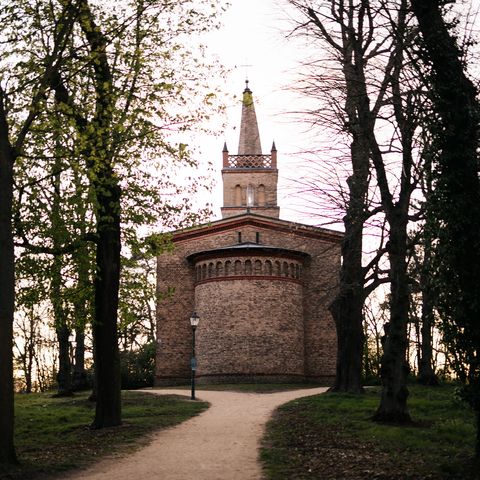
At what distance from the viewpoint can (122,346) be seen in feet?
161

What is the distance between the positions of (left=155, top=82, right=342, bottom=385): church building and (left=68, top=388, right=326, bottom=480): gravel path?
49.8 ft

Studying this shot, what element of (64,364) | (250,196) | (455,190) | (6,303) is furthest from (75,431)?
(250,196)

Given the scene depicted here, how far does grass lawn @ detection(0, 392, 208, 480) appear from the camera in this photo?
10.2 meters

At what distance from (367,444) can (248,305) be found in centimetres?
2222

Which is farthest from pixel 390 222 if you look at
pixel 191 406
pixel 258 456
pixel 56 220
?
pixel 191 406

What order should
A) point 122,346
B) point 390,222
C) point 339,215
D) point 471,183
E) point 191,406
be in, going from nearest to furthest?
point 471,183 < point 390,222 < point 339,215 < point 191,406 < point 122,346

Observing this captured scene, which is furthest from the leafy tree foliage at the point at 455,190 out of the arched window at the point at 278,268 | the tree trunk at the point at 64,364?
the arched window at the point at 278,268

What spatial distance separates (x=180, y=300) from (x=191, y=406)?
18.3 m

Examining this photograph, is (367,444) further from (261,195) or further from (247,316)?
(261,195)

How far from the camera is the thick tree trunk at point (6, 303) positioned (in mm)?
9672

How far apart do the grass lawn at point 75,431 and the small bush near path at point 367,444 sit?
2945mm

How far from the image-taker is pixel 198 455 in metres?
10.4

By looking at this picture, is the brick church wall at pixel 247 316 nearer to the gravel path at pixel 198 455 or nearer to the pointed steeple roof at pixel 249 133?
the gravel path at pixel 198 455

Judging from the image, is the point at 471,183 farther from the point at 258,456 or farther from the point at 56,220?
the point at 56,220
